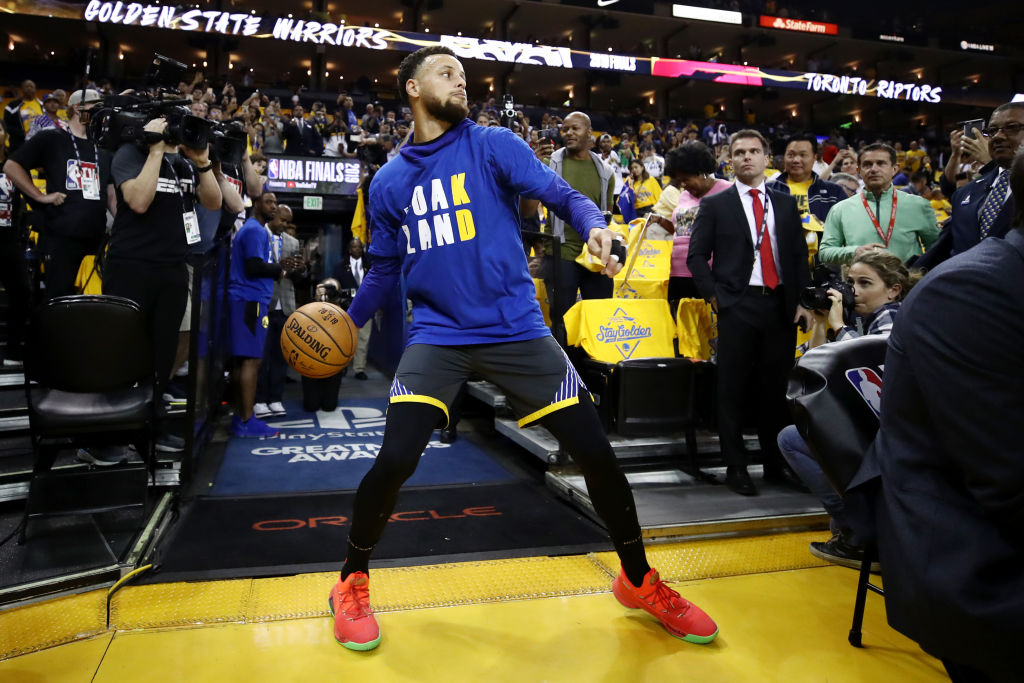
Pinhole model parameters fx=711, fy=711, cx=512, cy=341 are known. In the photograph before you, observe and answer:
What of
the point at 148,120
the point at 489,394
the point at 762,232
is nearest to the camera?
the point at 148,120

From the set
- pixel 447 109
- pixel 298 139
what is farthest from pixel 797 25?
pixel 447 109

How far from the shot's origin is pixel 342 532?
3.51 meters

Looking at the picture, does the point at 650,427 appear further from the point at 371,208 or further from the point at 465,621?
the point at 371,208

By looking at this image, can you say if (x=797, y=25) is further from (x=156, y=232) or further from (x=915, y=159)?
(x=156, y=232)

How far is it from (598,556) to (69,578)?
212 cm

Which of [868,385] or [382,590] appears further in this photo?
[382,590]

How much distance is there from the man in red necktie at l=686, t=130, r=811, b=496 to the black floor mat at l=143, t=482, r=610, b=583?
1176mm

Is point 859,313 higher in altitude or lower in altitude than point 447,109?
lower

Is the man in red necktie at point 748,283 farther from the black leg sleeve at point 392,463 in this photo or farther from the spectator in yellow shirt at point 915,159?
the spectator in yellow shirt at point 915,159

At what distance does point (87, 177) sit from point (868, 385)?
5.08 m

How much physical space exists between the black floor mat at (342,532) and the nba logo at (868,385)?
1.74 metres

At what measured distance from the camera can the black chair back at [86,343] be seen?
3.38 m

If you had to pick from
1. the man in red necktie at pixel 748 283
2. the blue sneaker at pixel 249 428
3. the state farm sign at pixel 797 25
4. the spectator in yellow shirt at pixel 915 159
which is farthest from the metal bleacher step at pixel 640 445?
the state farm sign at pixel 797 25

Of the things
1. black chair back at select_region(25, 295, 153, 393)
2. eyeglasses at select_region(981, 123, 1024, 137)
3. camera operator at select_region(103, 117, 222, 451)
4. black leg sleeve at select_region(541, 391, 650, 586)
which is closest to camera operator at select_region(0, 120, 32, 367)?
camera operator at select_region(103, 117, 222, 451)
